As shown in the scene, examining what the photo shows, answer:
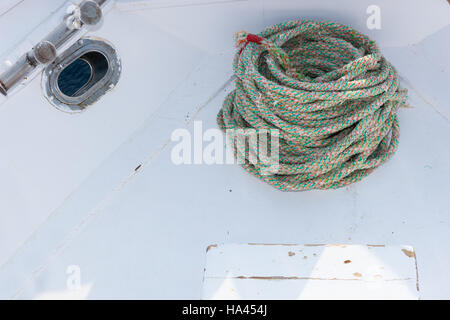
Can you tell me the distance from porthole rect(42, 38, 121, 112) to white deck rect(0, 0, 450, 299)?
0.13ft

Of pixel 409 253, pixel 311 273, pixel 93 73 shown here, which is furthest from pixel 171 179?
pixel 409 253

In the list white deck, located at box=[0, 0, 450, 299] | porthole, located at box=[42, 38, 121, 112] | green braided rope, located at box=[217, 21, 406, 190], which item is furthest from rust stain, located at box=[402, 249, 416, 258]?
porthole, located at box=[42, 38, 121, 112]

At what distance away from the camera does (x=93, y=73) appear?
7.32 ft

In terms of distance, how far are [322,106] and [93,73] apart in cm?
112

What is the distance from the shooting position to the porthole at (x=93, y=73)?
1985 millimetres

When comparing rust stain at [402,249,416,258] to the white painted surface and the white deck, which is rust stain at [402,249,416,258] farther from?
the white deck

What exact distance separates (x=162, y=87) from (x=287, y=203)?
2.69 feet

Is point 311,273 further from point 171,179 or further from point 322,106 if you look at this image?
point 171,179

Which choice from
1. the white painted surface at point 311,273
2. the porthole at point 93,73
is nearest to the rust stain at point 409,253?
the white painted surface at point 311,273

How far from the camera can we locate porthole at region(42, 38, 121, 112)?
199 centimetres

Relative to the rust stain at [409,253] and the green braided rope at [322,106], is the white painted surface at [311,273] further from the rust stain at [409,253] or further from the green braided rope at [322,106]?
the green braided rope at [322,106]

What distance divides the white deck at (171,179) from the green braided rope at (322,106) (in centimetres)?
11
